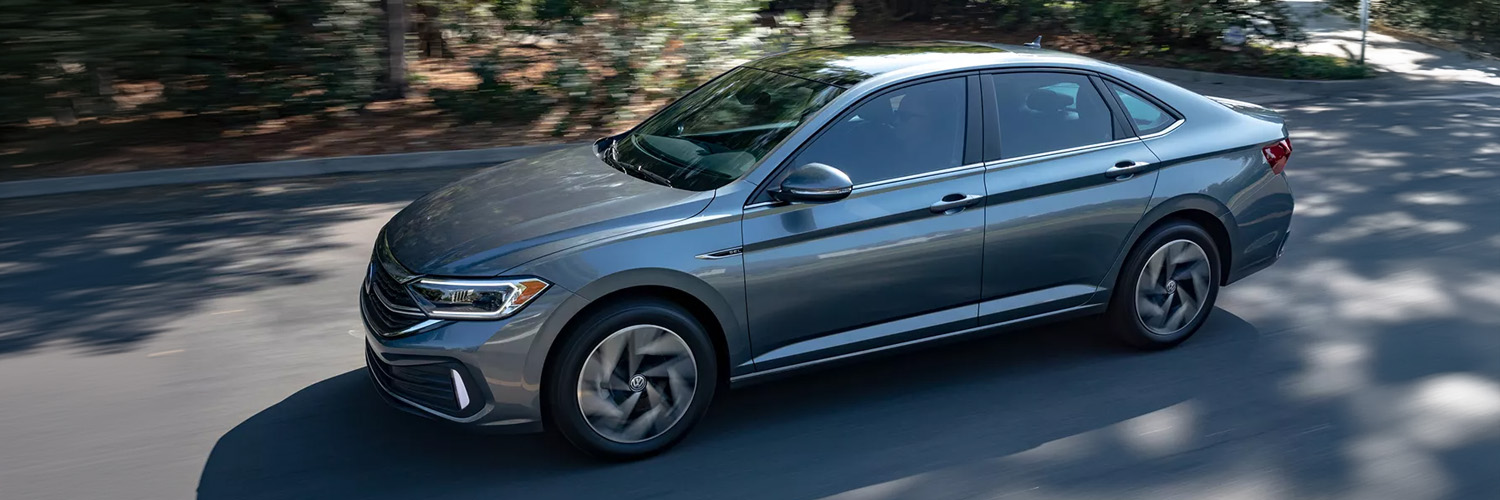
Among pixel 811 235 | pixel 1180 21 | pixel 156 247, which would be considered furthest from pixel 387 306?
pixel 1180 21

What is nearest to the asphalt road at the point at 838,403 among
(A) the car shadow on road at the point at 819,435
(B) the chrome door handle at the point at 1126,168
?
(A) the car shadow on road at the point at 819,435

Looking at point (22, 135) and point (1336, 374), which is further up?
point (22, 135)

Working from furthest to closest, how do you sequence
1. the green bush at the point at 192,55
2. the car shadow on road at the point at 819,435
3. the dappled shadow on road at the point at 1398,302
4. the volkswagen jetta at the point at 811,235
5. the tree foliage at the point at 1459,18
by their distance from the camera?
1. the tree foliage at the point at 1459,18
2. the green bush at the point at 192,55
3. the dappled shadow on road at the point at 1398,302
4. the car shadow on road at the point at 819,435
5. the volkswagen jetta at the point at 811,235

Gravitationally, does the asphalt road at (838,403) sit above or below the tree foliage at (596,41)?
below

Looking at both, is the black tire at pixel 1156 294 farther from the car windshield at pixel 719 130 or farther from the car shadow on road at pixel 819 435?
the car windshield at pixel 719 130

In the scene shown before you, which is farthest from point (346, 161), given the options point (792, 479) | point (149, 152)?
point (792, 479)

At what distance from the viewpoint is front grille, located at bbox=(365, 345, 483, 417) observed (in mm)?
4273

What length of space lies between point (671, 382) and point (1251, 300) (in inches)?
147

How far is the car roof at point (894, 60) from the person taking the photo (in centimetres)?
532

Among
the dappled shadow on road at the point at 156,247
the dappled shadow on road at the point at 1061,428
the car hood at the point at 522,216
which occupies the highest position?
the car hood at the point at 522,216

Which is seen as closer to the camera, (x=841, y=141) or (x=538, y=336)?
(x=538, y=336)

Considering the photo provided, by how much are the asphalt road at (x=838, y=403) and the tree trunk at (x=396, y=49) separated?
4.79 metres

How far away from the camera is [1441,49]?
19672 millimetres

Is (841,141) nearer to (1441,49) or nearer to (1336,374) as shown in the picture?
(1336,374)
